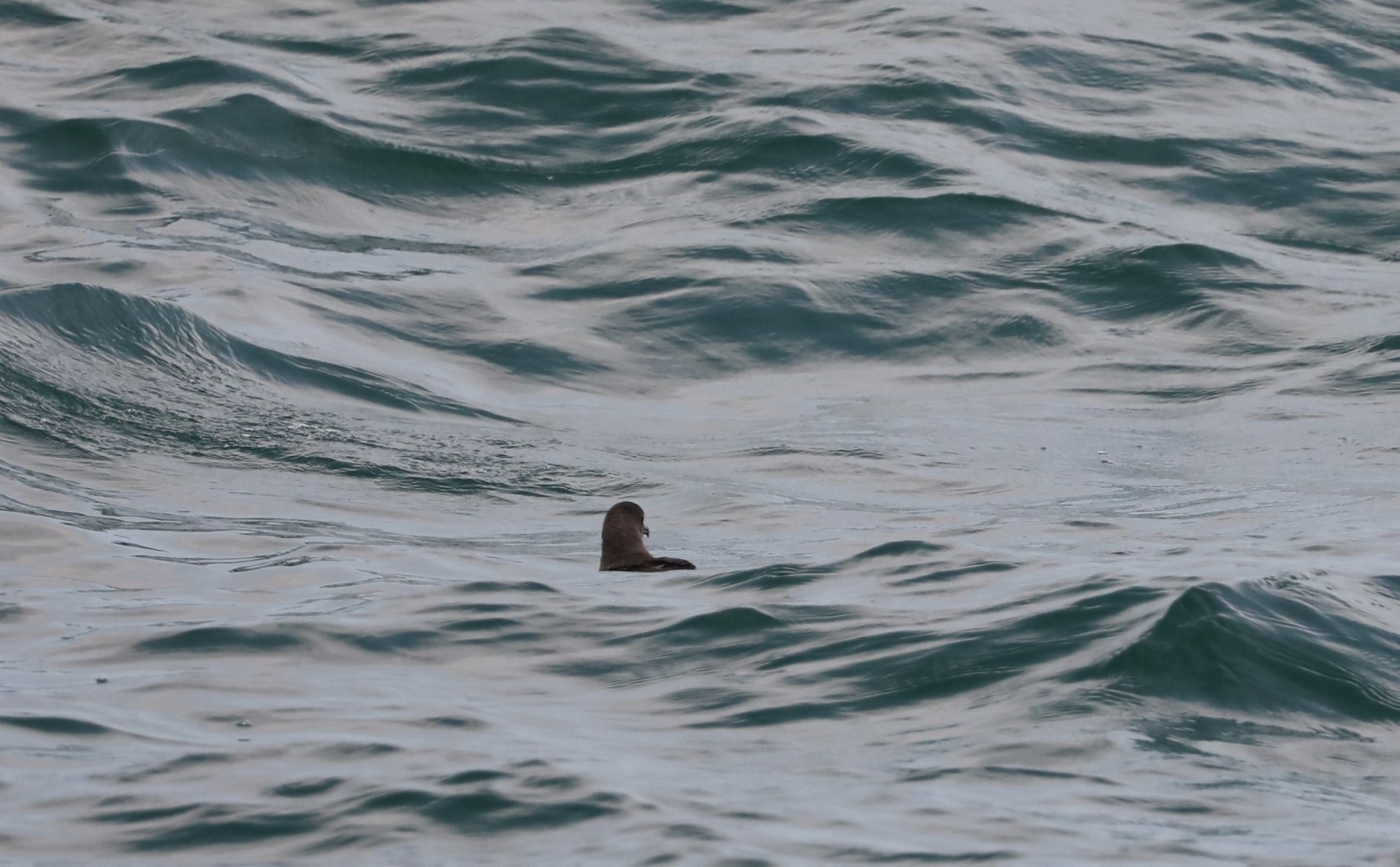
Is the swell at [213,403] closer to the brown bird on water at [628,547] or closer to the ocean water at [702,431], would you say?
the ocean water at [702,431]

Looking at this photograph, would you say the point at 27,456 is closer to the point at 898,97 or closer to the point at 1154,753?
the point at 1154,753

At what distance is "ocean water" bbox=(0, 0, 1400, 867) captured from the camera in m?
4.66

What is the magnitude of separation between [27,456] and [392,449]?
5.36 feet

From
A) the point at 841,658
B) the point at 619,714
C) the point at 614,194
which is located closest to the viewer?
the point at 619,714

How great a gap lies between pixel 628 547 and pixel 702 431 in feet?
11.4

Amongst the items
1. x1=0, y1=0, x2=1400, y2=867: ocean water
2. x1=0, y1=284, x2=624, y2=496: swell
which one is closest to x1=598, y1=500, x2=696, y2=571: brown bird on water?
x1=0, y1=0, x2=1400, y2=867: ocean water

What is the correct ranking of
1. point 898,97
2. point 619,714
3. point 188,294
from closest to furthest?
1. point 619,714
2. point 188,294
3. point 898,97

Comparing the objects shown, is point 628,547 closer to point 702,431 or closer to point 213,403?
point 702,431

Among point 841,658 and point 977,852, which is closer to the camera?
point 977,852

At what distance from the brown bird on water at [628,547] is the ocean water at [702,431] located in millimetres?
174

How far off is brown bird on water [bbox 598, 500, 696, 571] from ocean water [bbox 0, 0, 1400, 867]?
0.17 meters

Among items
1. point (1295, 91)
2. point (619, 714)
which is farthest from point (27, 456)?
point (1295, 91)

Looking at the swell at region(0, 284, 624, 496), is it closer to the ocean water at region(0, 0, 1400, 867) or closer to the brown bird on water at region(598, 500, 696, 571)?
the ocean water at region(0, 0, 1400, 867)

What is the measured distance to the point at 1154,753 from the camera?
16.0 ft
